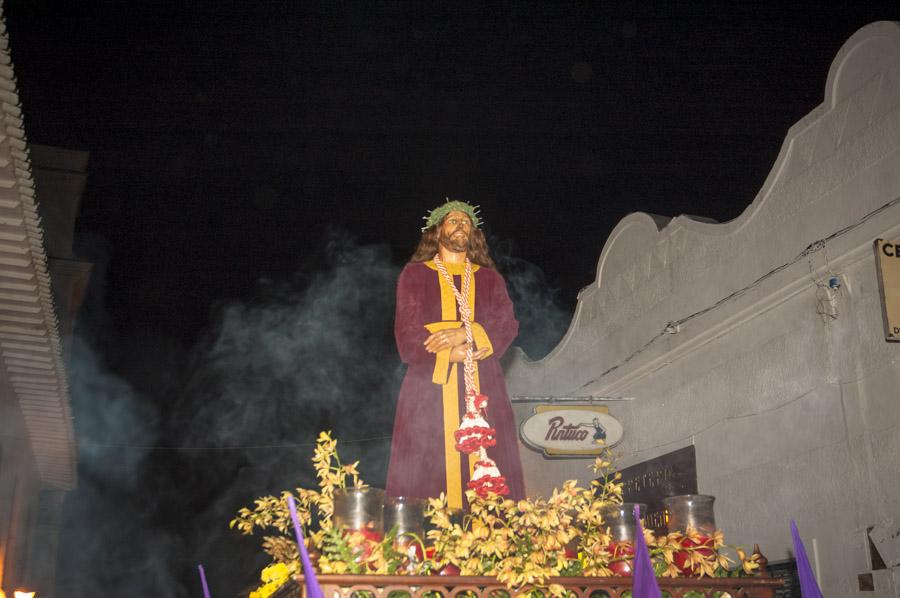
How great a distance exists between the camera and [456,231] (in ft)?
18.7

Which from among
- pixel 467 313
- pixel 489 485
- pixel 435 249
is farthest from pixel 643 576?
pixel 435 249

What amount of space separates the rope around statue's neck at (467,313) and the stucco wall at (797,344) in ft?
12.6

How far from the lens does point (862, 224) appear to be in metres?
7.61

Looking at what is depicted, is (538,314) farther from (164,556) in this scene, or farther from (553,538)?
(164,556)

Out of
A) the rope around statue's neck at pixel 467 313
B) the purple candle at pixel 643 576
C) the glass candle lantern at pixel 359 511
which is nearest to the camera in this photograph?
the purple candle at pixel 643 576

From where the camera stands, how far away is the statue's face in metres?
5.70

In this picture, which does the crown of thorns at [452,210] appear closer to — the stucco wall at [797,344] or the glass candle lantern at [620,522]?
the glass candle lantern at [620,522]

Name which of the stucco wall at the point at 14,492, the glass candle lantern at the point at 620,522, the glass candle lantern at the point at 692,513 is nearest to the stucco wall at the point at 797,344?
the glass candle lantern at the point at 692,513

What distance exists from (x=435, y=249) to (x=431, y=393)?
98 cm

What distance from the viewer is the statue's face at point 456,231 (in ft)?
18.7

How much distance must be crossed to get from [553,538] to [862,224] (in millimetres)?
5164

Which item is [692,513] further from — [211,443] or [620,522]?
[211,443]

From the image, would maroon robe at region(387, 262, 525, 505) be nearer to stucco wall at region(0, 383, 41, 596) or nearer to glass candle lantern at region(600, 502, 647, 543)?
glass candle lantern at region(600, 502, 647, 543)

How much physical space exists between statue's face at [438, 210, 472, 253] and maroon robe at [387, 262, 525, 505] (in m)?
0.18
